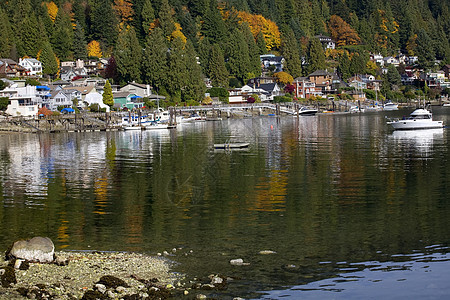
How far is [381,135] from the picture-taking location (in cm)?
7281

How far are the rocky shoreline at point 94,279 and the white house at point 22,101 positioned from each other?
86.1m

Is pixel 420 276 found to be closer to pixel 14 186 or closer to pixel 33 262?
pixel 33 262

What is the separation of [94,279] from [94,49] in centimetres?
14121

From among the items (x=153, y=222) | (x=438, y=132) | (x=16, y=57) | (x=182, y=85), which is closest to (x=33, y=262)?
(x=153, y=222)

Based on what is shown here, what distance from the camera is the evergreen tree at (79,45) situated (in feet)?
468

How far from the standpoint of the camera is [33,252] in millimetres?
19406

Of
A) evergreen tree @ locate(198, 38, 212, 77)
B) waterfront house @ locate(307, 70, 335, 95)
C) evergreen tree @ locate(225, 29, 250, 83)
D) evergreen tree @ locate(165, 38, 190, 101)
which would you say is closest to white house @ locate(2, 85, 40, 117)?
evergreen tree @ locate(165, 38, 190, 101)

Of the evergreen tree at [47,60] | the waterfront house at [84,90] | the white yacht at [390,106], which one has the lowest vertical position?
the white yacht at [390,106]

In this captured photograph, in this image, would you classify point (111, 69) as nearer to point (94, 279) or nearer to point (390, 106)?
point (390, 106)

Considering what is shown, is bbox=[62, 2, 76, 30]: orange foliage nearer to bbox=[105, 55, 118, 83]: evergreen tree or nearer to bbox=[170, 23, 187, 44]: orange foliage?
bbox=[105, 55, 118, 83]: evergreen tree

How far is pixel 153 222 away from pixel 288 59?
465 ft

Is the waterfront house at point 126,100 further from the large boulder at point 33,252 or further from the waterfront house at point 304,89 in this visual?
the large boulder at point 33,252

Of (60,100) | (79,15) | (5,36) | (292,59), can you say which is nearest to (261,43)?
(292,59)

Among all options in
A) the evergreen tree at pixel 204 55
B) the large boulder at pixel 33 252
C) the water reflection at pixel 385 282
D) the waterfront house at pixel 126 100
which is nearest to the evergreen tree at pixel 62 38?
the waterfront house at pixel 126 100
